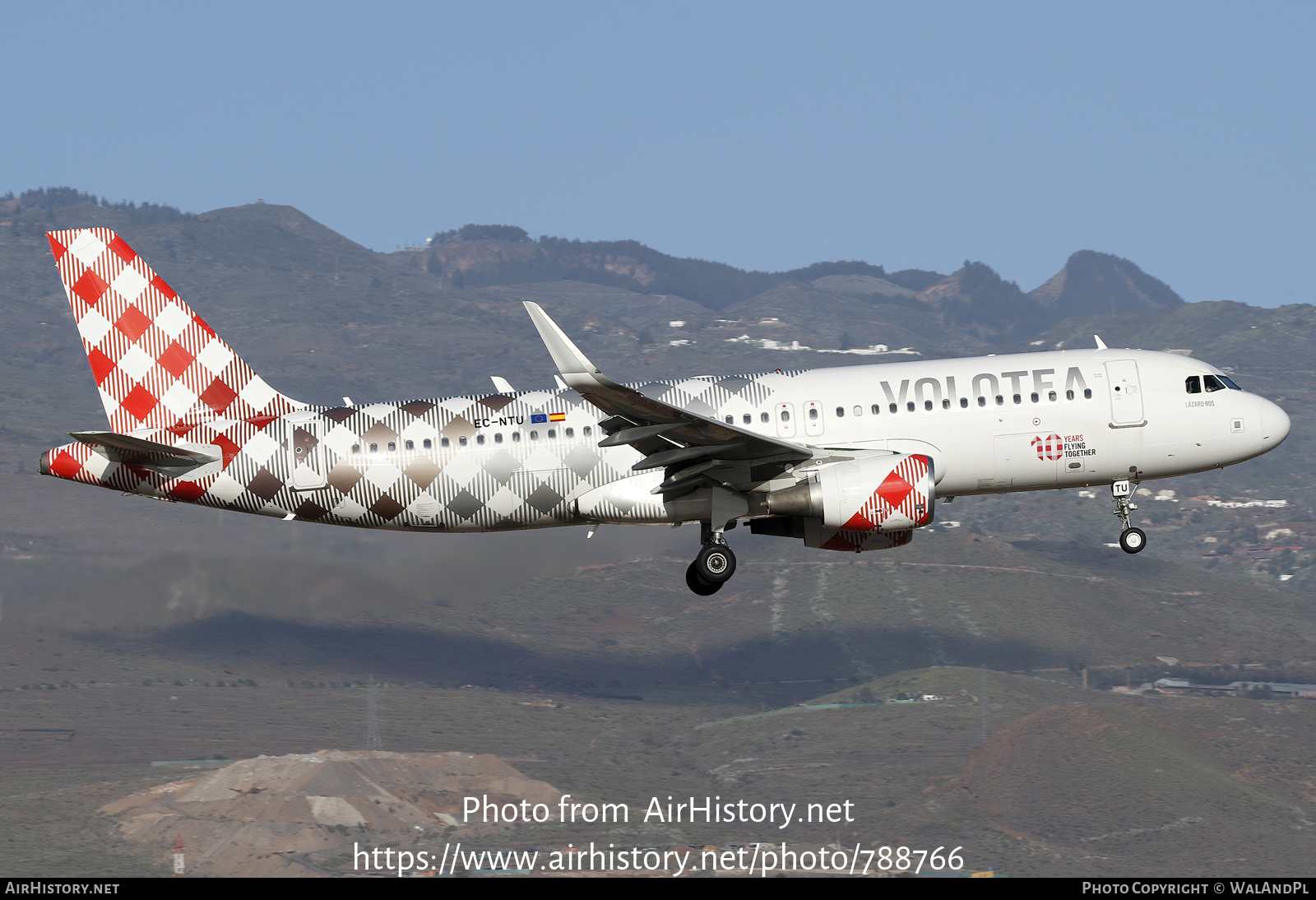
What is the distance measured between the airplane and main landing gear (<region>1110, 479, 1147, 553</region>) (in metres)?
0.08

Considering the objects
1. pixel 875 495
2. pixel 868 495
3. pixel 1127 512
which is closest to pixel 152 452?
pixel 868 495

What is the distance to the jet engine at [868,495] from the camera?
42219 mm

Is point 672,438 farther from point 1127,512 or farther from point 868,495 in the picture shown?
point 1127,512

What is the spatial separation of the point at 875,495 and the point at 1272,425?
521 inches

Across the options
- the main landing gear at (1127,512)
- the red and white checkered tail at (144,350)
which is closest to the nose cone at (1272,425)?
the main landing gear at (1127,512)

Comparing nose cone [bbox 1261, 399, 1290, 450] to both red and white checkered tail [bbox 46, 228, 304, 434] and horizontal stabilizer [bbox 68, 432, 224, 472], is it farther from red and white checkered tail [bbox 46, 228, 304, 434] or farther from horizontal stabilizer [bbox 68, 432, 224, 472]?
horizontal stabilizer [bbox 68, 432, 224, 472]

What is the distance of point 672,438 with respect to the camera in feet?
137

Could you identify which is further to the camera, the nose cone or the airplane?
the nose cone

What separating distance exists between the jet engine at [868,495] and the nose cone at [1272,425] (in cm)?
1097

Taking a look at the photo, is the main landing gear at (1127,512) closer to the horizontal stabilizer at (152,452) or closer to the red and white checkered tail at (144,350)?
the red and white checkered tail at (144,350)

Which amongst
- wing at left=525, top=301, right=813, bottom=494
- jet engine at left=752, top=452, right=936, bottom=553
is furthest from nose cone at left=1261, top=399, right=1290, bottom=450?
wing at left=525, top=301, right=813, bottom=494

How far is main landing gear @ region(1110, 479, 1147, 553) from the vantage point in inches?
1780

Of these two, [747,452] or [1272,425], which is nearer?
[747,452]

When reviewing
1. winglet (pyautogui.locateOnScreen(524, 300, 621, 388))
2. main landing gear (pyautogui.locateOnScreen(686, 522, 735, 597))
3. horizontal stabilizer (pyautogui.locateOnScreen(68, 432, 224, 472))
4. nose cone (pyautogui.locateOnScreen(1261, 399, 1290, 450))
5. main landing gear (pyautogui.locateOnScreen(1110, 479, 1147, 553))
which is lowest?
main landing gear (pyautogui.locateOnScreen(686, 522, 735, 597))
